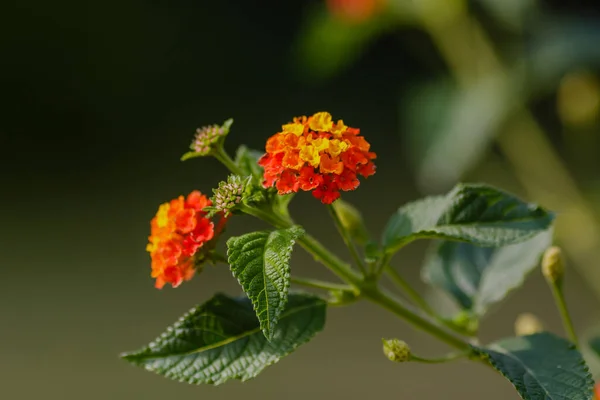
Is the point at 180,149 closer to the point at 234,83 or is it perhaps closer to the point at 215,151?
the point at 234,83

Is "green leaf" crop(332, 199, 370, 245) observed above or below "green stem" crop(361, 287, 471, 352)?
above

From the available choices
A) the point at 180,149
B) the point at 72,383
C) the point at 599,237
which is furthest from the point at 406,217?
the point at 180,149

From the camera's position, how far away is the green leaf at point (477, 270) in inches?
33.6

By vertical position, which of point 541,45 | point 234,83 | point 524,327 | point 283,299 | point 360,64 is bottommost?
point 524,327

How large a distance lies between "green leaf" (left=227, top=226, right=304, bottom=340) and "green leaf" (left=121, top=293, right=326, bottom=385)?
0.09 meters

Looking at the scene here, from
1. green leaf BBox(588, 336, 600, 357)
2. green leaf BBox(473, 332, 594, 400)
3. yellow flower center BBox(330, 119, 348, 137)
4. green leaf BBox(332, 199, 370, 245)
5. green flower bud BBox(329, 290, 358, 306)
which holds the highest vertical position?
yellow flower center BBox(330, 119, 348, 137)

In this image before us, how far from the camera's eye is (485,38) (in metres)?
1.69

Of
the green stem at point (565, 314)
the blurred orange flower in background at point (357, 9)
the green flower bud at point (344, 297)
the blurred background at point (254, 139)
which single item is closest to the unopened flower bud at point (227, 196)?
the green flower bud at point (344, 297)

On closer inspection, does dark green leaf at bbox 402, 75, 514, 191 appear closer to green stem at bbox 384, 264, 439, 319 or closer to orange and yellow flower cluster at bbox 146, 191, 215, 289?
green stem at bbox 384, 264, 439, 319

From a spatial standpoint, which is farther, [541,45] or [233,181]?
[541,45]

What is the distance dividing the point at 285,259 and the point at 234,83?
384 centimetres

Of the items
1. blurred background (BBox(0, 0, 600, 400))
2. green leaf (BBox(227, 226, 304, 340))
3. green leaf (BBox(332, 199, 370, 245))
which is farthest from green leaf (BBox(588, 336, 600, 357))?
blurred background (BBox(0, 0, 600, 400))

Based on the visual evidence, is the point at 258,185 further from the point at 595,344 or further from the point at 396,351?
the point at 595,344

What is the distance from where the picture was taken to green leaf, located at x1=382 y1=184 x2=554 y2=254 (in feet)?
2.27
